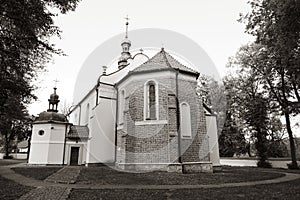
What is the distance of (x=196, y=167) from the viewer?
49.4 feet

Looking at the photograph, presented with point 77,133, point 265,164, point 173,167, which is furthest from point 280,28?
point 77,133

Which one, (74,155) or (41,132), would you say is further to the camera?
(74,155)

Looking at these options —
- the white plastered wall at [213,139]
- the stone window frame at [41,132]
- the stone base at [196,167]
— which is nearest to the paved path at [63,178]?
the stone base at [196,167]

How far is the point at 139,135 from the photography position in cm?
1557

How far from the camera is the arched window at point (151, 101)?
15852 millimetres

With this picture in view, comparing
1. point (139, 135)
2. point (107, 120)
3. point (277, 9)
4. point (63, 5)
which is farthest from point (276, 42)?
point (107, 120)

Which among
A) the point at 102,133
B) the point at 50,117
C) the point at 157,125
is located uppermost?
the point at 50,117

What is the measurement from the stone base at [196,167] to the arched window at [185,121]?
1.90 meters

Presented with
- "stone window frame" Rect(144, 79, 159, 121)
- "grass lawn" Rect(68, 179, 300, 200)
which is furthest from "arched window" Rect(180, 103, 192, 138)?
"grass lawn" Rect(68, 179, 300, 200)

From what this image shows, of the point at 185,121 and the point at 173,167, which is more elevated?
the point at 185,121

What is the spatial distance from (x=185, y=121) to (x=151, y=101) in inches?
111

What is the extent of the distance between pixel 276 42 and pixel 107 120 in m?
15.7

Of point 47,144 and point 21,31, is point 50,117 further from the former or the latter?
point 21,31

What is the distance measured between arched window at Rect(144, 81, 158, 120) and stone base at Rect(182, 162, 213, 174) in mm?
3777
